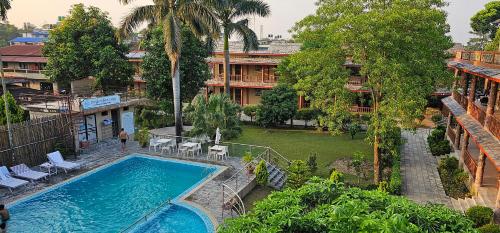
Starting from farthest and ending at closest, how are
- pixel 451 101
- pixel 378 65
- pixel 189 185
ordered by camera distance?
pixel 451 101 → pixel 189 185 → pixel 378 65

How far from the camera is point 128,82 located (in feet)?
109

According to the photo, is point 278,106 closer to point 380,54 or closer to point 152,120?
point 152,120

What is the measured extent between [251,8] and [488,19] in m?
33.8

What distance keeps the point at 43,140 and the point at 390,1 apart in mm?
20998

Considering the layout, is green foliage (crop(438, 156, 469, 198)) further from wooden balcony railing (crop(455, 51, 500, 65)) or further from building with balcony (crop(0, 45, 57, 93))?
building with balcony (crop(0, 45, 57, 93))

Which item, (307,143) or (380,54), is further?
(307,143)

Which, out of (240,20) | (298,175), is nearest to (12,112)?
(240,20)

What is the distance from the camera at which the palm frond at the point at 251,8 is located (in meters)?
30.4

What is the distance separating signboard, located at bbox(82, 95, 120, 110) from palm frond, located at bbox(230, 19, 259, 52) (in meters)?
11.1

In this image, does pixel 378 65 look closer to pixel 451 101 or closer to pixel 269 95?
pixel 451 101

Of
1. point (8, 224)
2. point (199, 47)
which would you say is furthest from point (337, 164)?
point (8, 224)

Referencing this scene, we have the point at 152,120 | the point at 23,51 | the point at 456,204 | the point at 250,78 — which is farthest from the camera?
the point at 23,51

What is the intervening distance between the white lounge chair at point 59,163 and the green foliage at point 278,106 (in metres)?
17.1

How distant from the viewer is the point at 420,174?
70.4 ft
